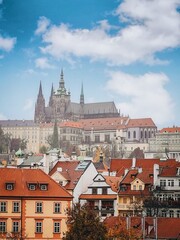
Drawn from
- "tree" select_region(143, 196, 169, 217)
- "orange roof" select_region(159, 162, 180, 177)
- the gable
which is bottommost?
"tree" select_region(143, 196, 169, 217)

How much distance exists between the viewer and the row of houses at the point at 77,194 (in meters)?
54.8

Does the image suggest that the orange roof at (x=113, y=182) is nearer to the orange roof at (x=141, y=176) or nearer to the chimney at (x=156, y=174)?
the orange roof at (x=141, y=176)

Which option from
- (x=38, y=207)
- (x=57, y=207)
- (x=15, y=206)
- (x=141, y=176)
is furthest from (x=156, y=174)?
(x=15, y=206)

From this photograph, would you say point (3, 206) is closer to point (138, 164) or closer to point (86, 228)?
point (86, 228)

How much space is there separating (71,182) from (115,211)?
4927 mm

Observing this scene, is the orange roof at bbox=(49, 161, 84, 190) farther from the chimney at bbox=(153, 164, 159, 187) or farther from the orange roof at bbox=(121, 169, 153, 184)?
the chimney at bbox=(153, 164, 159, 187)

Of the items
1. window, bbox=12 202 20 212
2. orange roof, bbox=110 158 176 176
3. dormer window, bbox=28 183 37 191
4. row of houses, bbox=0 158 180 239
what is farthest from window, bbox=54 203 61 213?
orange roof, bbox=110 158 176 176

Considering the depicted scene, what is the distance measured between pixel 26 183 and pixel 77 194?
8297mm

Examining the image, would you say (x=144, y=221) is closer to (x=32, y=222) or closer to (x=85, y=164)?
(x=32, y=222)

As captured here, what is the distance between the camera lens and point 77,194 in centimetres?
6328

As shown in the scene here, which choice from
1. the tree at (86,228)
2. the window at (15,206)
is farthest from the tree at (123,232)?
the window at (15,206)

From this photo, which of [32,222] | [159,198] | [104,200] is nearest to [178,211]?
[159,198]

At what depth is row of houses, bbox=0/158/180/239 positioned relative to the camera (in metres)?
54.8

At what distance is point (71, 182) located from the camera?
208 feet
